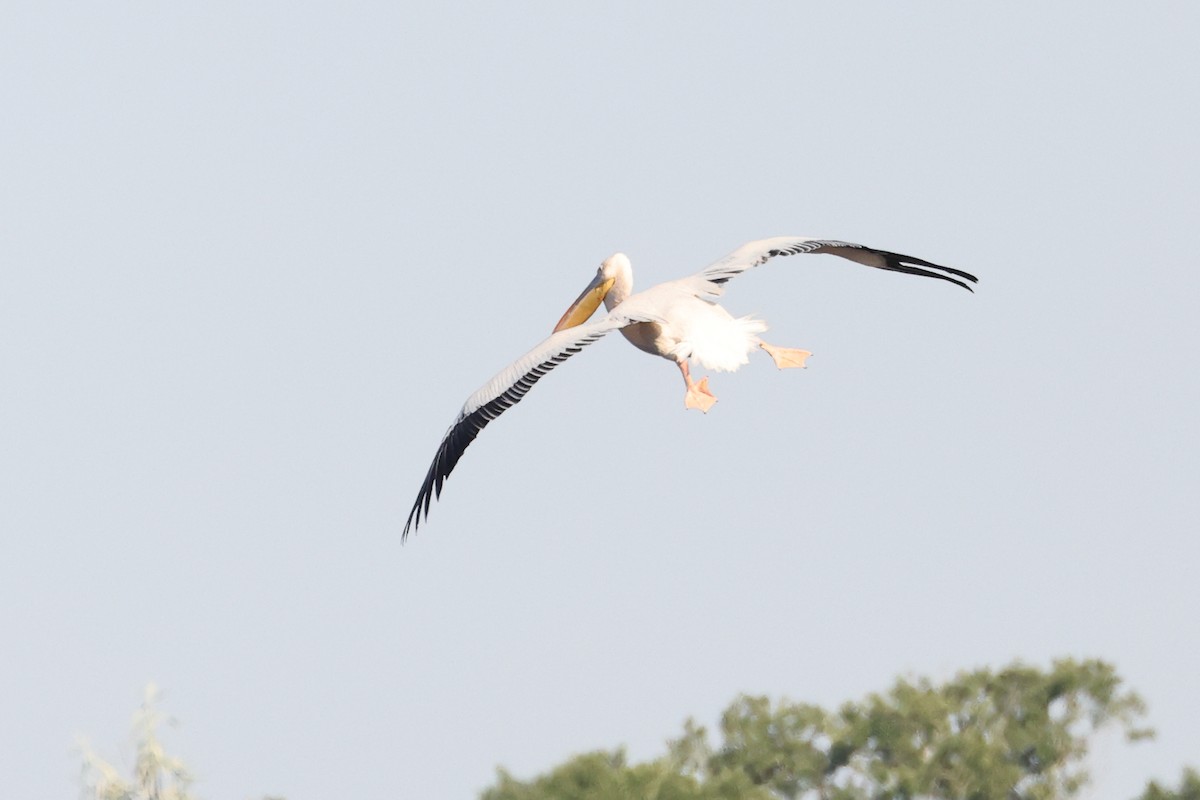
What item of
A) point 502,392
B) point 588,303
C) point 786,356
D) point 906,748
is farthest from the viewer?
point 906,748

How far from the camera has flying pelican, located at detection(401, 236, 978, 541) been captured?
56.1ft

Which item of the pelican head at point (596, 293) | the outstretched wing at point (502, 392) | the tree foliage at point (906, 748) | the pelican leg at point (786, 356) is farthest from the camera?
the tree foliage at point (906, 748)

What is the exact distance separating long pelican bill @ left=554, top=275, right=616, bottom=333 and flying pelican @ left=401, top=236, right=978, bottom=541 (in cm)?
159

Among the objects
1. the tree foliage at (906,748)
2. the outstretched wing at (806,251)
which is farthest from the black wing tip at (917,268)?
the tree foliage at (906,748)

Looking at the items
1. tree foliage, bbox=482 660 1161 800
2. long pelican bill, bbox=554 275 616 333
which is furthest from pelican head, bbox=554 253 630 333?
tree foliage, bbox=482 660 1161 800

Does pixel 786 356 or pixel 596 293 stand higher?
pixel 596 293

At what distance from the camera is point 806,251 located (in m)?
18.9

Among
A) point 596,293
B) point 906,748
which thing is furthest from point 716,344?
point 906,748

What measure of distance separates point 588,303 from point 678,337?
2.62 metres

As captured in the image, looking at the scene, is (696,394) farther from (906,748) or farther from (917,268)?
(906,748)

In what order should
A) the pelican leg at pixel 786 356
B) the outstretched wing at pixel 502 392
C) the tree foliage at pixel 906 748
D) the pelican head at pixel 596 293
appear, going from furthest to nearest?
the tree foliage at pixel 906 748
the pelican head at pixel 596 293
the pelican leg at pixel 786 356
the outstretched wing at pixel 502 392

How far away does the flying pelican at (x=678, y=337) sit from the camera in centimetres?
1709

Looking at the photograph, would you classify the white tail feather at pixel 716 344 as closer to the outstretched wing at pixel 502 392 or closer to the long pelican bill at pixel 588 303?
the outstretched wing at pixel 502 392

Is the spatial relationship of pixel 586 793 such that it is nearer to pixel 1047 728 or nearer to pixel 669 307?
pixel 1047 728
